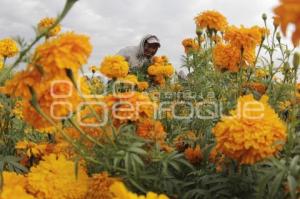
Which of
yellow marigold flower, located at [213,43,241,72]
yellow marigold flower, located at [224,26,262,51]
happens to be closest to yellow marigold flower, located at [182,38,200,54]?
yellow marigold flower, located at [213,43,241,72]

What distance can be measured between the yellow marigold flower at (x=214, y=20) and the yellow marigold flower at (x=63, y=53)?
152 centimetres

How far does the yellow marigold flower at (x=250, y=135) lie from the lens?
124 cm

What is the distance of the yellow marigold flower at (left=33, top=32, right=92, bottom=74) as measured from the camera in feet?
3.73

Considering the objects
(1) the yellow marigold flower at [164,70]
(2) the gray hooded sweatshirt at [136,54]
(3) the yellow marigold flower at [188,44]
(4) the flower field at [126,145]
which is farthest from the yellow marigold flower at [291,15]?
(2) the gray hooded sweatshirt at [136,54]

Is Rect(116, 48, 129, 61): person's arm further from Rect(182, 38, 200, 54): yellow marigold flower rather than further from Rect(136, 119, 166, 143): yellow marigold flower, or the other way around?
Rect(136, 119, 166, 143): yellow marigold flower

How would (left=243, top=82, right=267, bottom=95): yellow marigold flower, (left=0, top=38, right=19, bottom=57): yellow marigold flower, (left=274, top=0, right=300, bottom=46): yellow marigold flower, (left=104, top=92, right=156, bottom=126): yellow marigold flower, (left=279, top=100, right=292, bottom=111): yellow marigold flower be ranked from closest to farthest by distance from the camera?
(left=274, top=0, right=300, bottom=46): yellow marigold flower
(left=104, top=92, right=156, bottom=126): yellow marigold flower
(left=279, top=100, right=292, bottom=111): yellow marigold flower
(left=243, top=82, right=267, bottom=95): yellow marigold flower
(left=0, top=38, right=19, bottom=57): yellow marigold flower

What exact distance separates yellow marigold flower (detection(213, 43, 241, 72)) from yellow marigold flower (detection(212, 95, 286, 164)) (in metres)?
0.97

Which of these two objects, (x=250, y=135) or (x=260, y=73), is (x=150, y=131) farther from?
(x=260, y=73)

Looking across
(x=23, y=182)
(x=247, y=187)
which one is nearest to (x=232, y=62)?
(x=247, y=187)

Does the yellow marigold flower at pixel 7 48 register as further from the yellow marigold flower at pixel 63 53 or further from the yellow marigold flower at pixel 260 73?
the yellow marigold flower at pixel 63 53

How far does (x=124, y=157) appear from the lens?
Result: 49.5 inches

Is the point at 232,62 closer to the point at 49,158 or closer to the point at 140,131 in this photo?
the point at 140,131

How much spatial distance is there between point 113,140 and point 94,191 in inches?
6.7

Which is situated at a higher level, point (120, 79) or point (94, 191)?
point (120, 79)
